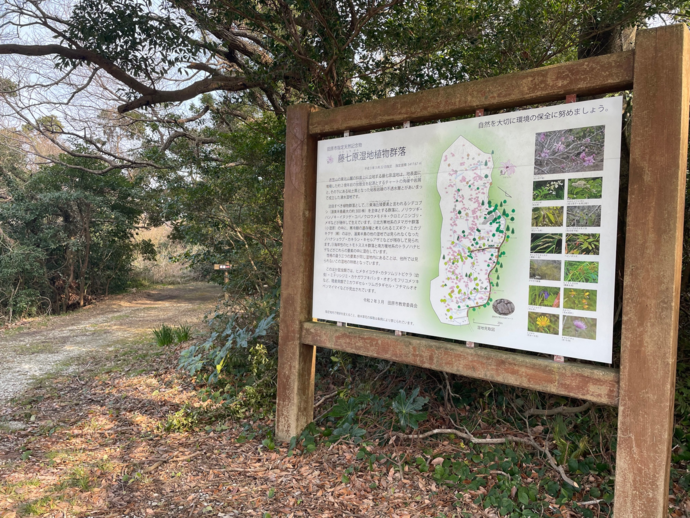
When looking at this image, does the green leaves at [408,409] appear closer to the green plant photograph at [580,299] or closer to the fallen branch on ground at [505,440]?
the fallen branch on ground at [505,440]

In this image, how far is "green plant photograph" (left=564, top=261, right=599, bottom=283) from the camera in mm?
2244

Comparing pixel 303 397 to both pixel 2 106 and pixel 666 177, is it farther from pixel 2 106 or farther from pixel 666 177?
pixel 2 106

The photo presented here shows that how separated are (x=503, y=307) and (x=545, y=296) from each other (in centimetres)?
23

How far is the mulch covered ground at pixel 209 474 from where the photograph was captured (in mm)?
2682

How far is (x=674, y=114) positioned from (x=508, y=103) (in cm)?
81

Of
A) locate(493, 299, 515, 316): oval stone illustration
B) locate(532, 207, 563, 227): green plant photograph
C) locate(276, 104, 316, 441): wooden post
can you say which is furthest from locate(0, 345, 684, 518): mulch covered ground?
locate(532, 207, 563, 227): green plant photograph

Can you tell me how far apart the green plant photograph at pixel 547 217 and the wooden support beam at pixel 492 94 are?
64cm

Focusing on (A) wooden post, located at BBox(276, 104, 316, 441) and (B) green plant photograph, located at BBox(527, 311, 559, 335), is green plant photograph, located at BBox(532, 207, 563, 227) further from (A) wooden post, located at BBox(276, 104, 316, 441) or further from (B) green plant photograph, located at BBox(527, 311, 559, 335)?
(A) wooden post, located at BBox(276, 104, 316, 441)

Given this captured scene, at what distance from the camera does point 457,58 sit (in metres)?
4.83

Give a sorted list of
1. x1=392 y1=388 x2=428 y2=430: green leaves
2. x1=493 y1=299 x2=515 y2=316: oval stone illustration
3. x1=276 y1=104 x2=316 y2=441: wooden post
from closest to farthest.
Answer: x1=493 y1=299 x2=515 y2=316: oval stone illustration
x1=392 y1=388 x2=428 y2=430: green leaves
x1=276 y1=104 x2=316 y2=441: wooden post

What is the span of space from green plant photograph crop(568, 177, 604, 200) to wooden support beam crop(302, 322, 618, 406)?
870mm

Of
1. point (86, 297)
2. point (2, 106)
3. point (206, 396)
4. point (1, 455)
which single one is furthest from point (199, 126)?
point (1, 455)

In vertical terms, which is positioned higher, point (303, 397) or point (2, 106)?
point (2, 106)

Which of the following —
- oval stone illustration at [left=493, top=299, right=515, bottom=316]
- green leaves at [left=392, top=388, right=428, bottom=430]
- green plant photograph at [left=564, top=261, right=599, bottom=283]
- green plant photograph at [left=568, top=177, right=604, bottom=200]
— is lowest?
green leaves at [left=392, top=388, right=428, bottom=430]
